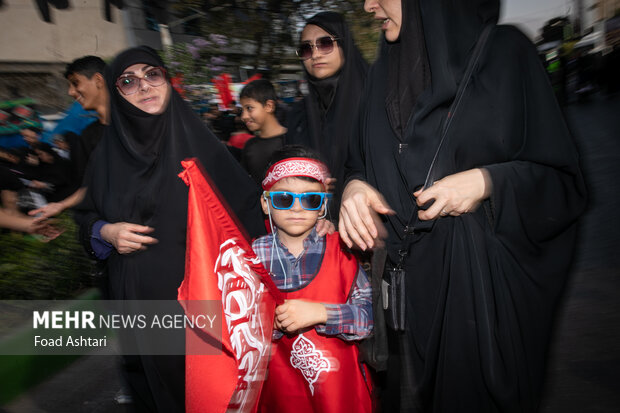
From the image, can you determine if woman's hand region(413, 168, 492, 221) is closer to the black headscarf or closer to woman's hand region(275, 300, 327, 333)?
woman's hand region(275, 300, 327, 333)

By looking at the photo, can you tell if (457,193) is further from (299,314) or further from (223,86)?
(223,86)

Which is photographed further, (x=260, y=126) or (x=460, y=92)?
(x=260, y=126)

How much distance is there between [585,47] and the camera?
1569 cm

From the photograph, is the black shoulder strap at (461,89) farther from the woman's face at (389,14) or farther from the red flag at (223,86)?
the red flag at (223,86)

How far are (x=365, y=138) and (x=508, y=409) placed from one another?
1.05 m

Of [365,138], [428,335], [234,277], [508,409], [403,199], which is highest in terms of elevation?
[365,138]

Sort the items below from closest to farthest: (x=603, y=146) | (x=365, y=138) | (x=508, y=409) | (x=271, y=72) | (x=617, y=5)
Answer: (x=508, y=409) < (x=365, y=138) < (x=271, y=72) < (x=603, y=146) < (x=617, y=5)

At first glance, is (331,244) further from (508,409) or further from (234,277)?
(508,409)

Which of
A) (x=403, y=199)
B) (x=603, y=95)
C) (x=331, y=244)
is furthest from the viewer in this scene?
(x=603, y=95)

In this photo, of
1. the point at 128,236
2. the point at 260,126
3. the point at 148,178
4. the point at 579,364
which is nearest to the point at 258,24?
the point at 260,126

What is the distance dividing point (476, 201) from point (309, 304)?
716mm

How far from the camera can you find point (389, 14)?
148cm

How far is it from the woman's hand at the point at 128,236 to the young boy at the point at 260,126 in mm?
1408

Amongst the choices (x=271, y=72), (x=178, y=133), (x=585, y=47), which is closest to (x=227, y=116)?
(x=271, y=72)
